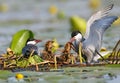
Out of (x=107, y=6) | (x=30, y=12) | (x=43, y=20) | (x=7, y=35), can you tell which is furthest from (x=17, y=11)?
(x=107, y=6)

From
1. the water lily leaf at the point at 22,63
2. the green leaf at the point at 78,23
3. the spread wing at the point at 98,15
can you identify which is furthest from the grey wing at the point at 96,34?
the green leaf at the point at 78,23

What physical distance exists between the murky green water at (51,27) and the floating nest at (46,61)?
261mm

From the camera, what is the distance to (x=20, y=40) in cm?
944

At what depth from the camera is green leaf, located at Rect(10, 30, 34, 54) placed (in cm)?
938

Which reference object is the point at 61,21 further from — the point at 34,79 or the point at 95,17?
the point at 34,79

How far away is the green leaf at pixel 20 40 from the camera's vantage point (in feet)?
30.8

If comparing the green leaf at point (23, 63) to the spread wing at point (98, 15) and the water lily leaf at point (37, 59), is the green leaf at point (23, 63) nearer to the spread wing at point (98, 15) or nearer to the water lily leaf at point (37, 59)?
the water lily leaf at point (37, 59)

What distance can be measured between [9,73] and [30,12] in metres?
10.9

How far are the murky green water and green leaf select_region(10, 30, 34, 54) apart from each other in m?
1.29

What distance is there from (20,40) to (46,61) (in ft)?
3.79

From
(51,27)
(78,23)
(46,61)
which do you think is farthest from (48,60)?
(51,27)

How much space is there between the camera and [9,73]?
815 centimetres

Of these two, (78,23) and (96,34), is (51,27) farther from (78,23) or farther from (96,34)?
(96,34)

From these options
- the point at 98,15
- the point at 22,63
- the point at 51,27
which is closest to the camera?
the point at 22,63
